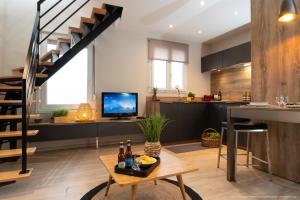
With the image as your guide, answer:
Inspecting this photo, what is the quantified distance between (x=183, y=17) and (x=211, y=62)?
5.78 feet

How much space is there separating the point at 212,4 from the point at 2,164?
14.2 feet

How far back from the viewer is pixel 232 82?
5.04 meters

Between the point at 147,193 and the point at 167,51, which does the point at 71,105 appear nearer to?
the point at 167,51

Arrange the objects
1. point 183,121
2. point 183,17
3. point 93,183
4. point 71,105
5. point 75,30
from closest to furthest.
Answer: point 93,183 → point 75,30 → point 183,17 → point 71,105 → point 183,121

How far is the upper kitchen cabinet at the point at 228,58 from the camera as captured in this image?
4.21m

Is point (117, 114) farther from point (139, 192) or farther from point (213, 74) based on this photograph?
point (213, 74)

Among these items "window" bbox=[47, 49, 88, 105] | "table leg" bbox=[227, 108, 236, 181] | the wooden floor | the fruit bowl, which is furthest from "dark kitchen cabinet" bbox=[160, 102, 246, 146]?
the fruit bowl

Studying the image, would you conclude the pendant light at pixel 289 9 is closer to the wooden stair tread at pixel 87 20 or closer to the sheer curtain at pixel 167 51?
the wooden stair tread at pixel 87 20

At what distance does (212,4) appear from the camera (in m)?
3.41

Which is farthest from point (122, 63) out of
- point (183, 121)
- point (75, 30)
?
point (183, 121)

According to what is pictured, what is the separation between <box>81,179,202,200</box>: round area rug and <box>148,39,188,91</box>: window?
311cm

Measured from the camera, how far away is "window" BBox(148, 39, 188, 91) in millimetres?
4984

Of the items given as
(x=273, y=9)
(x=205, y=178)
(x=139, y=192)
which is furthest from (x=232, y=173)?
(x=273, y=9)

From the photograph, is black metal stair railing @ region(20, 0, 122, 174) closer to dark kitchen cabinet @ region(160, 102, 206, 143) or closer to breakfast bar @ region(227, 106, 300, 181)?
dark kitchen cabinet @ region(160, 102, 206, 143)
